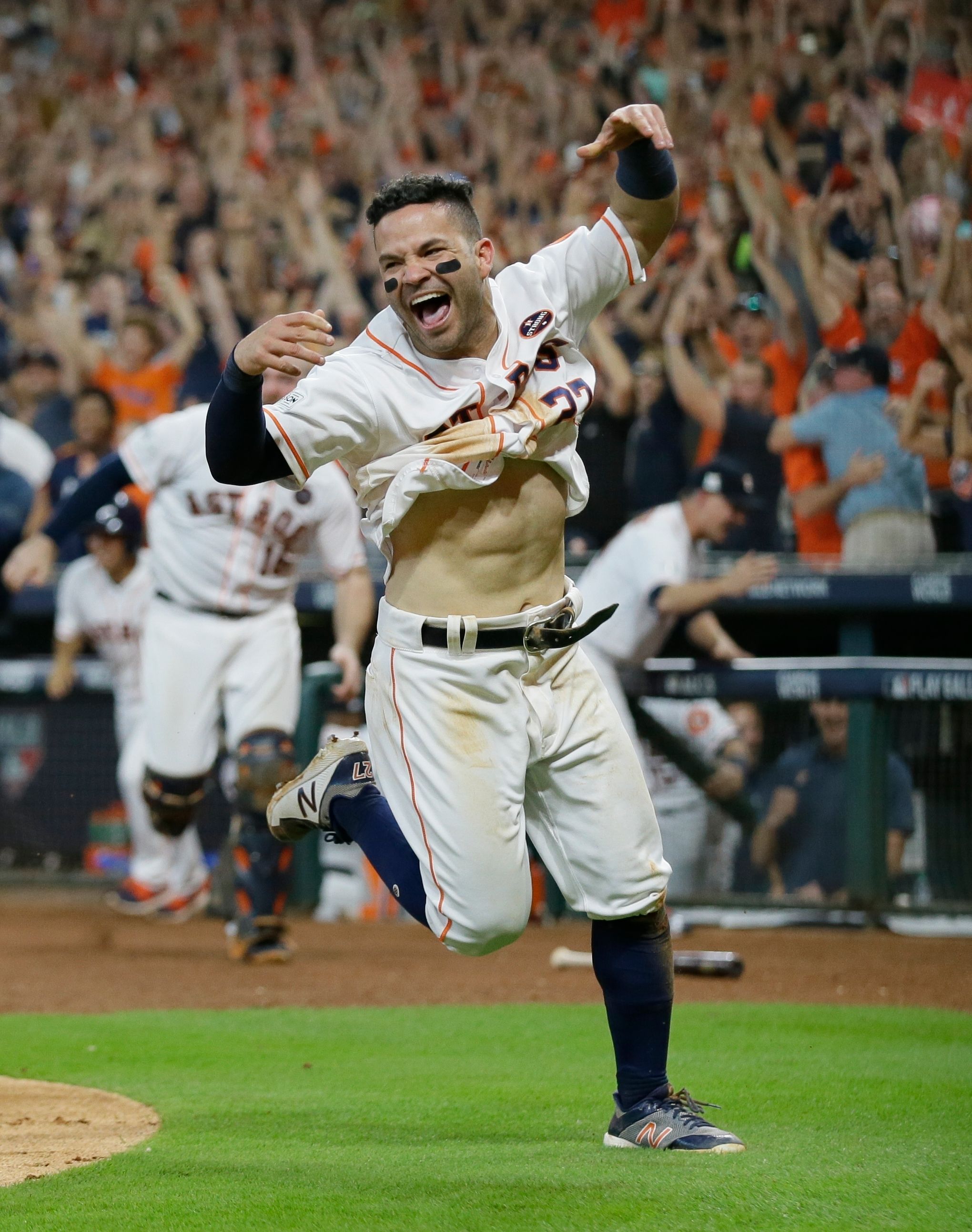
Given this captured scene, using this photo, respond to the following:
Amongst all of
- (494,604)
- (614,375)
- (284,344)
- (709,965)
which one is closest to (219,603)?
(709,965)

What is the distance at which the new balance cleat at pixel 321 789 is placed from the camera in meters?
3.52

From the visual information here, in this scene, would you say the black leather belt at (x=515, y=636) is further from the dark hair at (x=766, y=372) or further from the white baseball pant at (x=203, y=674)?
the dark hair at (x=766, y=372)

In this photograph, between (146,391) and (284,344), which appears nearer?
(284,344)

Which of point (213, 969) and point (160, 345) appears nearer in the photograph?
point (213, 969)

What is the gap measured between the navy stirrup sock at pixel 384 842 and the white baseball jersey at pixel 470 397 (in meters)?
0.57

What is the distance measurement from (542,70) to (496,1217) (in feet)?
28.9

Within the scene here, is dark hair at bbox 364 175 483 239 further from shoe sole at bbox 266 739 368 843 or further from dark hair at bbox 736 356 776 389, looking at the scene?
dark hair at bbox 736 356 776 389

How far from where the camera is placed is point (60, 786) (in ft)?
29.6

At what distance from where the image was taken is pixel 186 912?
780cm

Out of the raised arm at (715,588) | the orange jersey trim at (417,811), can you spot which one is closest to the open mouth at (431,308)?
the orange jersey trim at (417,811)

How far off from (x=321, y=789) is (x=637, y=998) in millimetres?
856

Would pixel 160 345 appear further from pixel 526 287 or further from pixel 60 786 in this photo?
pixel 526 287

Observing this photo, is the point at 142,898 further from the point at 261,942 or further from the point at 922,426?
the point at 922,426

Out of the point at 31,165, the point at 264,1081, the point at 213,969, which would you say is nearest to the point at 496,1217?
the point at 264,1081
